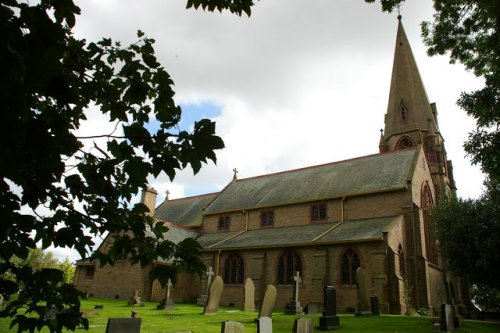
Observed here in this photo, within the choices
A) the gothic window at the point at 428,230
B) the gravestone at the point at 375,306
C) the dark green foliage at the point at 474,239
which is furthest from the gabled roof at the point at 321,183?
the gravestone at the point at 375,306

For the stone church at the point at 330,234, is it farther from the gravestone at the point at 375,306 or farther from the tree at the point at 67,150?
the tree at the point at 67,150

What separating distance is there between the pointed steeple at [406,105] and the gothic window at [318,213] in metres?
13.5

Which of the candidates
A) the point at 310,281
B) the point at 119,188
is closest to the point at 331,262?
the point at 310,281

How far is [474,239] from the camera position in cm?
2000

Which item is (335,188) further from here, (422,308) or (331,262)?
(422,308)

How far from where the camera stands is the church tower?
108 ft

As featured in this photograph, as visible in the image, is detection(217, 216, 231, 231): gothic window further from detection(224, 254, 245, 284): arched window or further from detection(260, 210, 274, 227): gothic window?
detection(224, 254, 245, 284): arched window

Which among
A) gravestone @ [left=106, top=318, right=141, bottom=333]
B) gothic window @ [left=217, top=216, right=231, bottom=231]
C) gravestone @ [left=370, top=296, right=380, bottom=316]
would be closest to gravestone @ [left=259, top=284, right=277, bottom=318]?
gravestone @ [left=370, top=296, right=380, bottom=316]

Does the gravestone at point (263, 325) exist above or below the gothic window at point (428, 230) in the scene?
below

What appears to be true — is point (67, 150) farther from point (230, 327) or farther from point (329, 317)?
point (329, 317)

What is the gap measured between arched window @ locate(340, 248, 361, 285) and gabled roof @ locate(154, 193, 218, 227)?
14.9 metres

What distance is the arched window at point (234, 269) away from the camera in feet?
84.5

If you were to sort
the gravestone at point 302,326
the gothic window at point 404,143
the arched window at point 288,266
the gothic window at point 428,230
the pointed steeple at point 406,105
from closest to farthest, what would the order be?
the gravestone at point 302,326 < the arched window at point 288,266 < the gothic window at point 428,230 < the gothic window at point 404,143 < the pointed steeple at point 406,105

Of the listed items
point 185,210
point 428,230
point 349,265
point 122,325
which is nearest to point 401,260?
point 349,265
